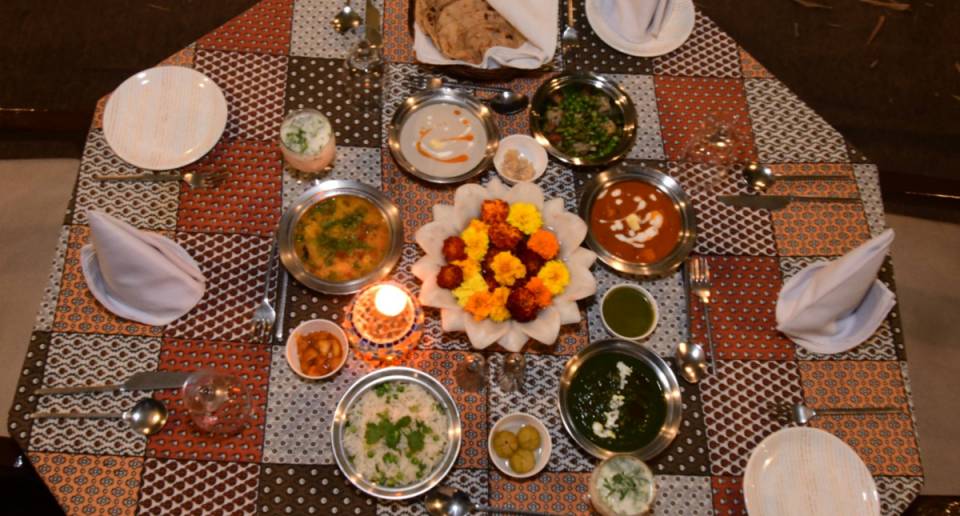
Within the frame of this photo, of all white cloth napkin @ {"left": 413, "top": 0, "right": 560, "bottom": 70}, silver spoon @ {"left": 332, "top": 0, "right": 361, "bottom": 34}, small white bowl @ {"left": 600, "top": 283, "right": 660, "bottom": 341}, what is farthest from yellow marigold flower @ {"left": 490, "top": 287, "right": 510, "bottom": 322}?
silver spoon @ {"left": 332, "top": 0, "right": 361, "bottom": 34}

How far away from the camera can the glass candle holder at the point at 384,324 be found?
2.89 m

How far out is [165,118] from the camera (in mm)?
3182

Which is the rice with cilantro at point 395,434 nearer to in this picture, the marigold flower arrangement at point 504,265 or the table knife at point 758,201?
the marigold flower arrangement at point 504,265

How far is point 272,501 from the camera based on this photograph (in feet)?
8.72

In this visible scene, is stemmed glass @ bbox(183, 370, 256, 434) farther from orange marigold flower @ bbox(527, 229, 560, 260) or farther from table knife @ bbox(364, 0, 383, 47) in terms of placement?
table knife @ bbox(364, 0, 383, 47)

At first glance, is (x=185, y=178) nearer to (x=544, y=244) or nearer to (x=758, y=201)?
(x=544, y=244)

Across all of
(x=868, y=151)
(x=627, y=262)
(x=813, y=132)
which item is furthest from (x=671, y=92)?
(x=868, y=151)

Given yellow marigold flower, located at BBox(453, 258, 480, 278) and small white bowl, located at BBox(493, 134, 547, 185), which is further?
small white bowl, located at BBox(493, 134, 547, 185)

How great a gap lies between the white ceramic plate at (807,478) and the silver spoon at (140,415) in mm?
2221

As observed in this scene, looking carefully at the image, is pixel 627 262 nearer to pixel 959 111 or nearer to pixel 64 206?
pixel 64 206

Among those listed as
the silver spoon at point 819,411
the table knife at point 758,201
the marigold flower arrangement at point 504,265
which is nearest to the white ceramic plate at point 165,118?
the marigold flower arrangement at point 504,265

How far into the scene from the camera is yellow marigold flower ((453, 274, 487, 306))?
2.66 metres

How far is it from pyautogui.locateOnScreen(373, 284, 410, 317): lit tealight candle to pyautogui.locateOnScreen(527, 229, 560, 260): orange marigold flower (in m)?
0.58

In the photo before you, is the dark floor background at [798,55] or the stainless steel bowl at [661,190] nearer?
the stainless steel bowl at [661,190]
